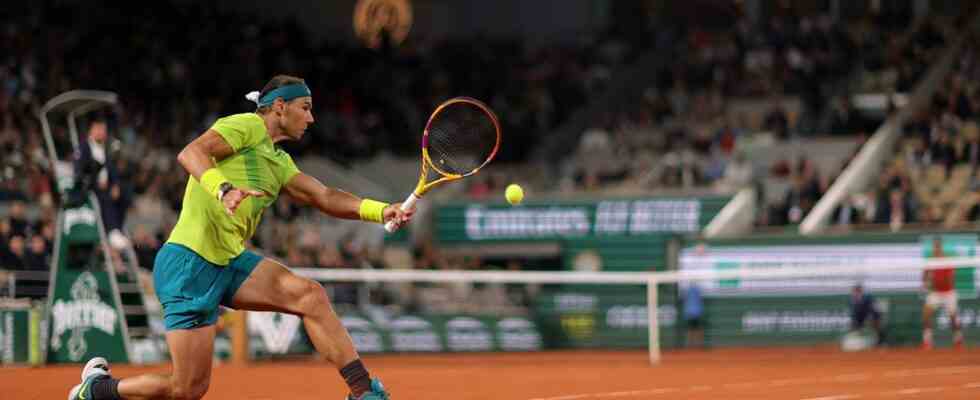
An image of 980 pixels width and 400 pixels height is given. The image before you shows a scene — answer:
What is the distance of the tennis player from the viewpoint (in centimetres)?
2117

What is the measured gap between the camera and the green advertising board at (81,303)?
1633 centimetres

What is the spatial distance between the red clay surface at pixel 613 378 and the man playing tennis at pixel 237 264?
3169mm

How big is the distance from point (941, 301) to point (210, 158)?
15.2 metres

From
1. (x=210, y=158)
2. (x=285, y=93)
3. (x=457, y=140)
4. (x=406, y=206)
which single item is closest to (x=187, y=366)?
(x=210, y=158)

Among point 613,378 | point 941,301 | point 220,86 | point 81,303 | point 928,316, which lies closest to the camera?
point 613,378

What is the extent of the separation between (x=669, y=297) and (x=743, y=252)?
1.64 m

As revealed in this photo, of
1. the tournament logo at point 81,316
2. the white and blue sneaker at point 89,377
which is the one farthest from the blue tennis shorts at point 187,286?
the tournament logo at point 81,316

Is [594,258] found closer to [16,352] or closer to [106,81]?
[106,81]

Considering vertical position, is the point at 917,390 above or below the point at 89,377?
below

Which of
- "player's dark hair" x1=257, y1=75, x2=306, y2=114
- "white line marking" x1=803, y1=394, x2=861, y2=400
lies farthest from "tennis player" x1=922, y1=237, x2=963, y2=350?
"player's dark hair" x1=257, y1=75, x2=306, y2=114

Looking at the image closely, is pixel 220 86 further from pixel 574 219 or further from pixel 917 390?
pixel 917 390

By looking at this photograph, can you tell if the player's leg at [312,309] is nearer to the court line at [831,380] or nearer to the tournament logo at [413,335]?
the court line at [831,380]

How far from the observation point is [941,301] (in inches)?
839

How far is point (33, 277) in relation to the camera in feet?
63.0
